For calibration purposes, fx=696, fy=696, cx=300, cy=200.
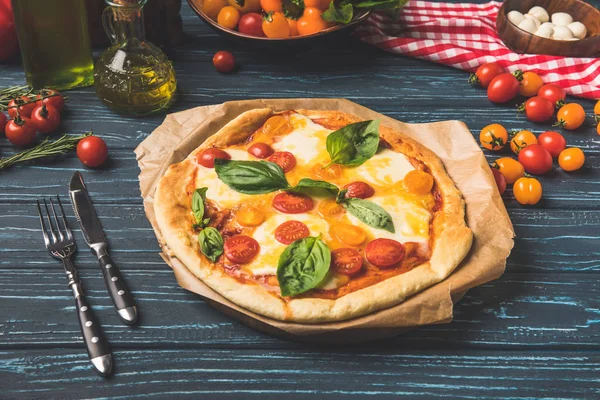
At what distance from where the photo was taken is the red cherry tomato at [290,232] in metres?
2.86

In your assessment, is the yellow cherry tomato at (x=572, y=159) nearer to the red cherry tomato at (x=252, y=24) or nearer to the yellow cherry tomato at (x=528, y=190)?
the yellow cherry tomato at (x=528, y=190)

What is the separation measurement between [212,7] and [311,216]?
82.1 inches

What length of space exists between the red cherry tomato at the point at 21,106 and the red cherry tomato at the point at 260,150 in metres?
1.32

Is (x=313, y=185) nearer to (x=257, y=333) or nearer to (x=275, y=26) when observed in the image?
(x=257, y=333)

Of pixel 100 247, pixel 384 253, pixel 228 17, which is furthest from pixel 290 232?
pixel 228 17

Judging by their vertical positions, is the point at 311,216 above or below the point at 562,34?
below

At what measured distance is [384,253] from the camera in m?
2.80

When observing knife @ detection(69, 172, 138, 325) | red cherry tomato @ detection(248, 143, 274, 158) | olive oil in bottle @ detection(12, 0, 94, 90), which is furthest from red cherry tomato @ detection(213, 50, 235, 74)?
knife @ detection(69, 172, 138, 325)

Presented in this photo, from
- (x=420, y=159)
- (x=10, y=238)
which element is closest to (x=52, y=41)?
(x=10, y=238)

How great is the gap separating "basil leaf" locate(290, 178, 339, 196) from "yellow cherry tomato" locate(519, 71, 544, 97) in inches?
71.8

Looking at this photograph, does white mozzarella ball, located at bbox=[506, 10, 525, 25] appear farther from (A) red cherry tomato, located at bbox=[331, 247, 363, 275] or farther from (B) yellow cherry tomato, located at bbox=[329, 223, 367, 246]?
(A) red cherry tomato, located at bbox=[331, 247, 363, 275]

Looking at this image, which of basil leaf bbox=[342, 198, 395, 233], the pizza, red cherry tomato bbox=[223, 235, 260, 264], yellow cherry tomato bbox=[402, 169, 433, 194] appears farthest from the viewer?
yellow cherry tomato bbox=[402, 169, 433, 194]

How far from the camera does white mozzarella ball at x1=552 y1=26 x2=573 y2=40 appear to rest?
4559 millimetres

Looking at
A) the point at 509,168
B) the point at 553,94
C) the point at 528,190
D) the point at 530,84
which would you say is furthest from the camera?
the point at 530,84
